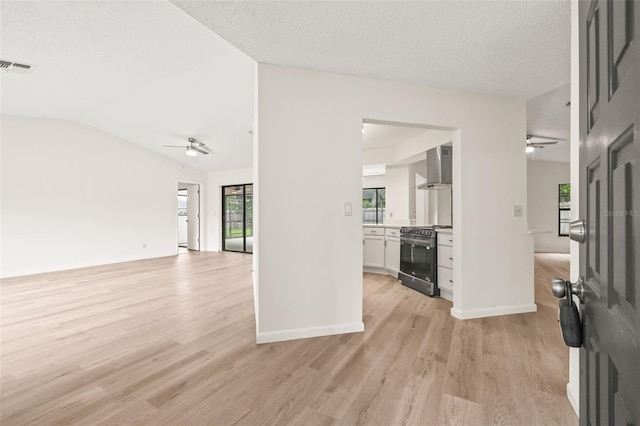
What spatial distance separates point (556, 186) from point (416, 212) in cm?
529

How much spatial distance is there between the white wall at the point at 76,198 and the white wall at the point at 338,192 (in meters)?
5.25

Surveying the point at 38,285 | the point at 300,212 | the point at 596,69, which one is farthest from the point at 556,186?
the point at 38,285

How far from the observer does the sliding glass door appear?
8.03 meters

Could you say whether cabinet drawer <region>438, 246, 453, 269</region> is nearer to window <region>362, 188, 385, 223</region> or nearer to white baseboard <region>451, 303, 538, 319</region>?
white baseboard <region>451, 303, 538, 319</region>

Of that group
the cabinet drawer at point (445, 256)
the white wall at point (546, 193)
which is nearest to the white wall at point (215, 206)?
the cabinet drawer at point (445, 256)

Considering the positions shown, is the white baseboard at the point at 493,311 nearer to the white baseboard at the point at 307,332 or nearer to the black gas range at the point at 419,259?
the black gas range at the point at 419,259

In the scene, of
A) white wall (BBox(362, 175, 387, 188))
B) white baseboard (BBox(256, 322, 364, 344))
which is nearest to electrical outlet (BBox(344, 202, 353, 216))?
white baseboard (BBox(256, 322, 364, 344))

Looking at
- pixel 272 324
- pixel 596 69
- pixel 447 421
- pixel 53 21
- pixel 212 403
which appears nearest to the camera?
pixel 596 69

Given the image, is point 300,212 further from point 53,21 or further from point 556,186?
point 556,186

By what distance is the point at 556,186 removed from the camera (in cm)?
781

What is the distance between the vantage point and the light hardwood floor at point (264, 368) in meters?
1.53

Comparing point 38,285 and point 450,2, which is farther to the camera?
point 38,285

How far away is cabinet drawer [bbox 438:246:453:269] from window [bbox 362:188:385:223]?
4746 millimetres

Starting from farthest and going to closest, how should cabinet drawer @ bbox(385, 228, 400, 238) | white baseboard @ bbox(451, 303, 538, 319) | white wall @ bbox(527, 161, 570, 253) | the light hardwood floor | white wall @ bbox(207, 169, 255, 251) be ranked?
white wall @ bbox(207, 169, 255, 251) < white wall @ bbox(527, 161, 570, 253) < cabinet drawer @ bbox(385, 228, 400, 238) < white baseboard @ bbox(451, 303, 538, 319) < the light hardwood floor
